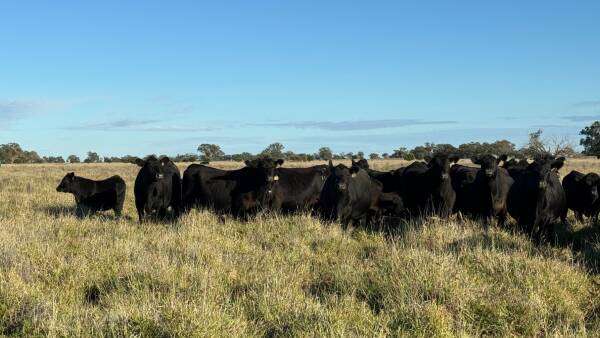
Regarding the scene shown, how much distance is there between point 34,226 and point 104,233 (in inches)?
56.0

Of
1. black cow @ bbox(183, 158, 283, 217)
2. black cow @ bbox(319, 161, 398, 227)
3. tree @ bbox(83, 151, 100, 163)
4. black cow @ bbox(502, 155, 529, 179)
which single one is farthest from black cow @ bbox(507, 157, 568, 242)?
tree @ bbox(83, 151, 100, 163)

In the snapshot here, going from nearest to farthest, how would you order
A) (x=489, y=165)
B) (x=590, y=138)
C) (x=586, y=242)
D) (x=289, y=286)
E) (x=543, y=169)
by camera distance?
(x=289, y=286)
(x=586, y=242)
(x=543, y=169)
(x=489, y=165)
(x=590, y=138)

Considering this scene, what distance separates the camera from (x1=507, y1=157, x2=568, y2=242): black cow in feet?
33.5

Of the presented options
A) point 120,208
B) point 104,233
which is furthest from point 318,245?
point 120,208

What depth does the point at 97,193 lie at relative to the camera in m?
16.0

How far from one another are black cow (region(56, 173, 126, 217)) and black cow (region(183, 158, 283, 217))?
Answer: 8.02 feet

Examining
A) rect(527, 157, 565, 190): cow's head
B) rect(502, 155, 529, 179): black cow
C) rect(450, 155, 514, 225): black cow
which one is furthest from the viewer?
rect(502, 155, 529, 179): black cow

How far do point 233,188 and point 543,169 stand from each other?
663 cm

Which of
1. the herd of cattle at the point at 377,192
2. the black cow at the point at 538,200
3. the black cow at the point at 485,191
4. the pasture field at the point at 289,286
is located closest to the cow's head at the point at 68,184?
the herd of cattle at the point at 377,192

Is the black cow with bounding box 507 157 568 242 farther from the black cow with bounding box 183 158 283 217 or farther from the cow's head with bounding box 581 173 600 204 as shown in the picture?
the black cow with bounding box 183 158 283 217

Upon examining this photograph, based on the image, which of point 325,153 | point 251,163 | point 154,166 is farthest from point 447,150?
point 325,153

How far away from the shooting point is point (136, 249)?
25.5ft

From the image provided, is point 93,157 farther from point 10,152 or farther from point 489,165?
point 489,165

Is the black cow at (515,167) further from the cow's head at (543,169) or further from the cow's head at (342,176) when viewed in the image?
the cow's head at (342,176)
